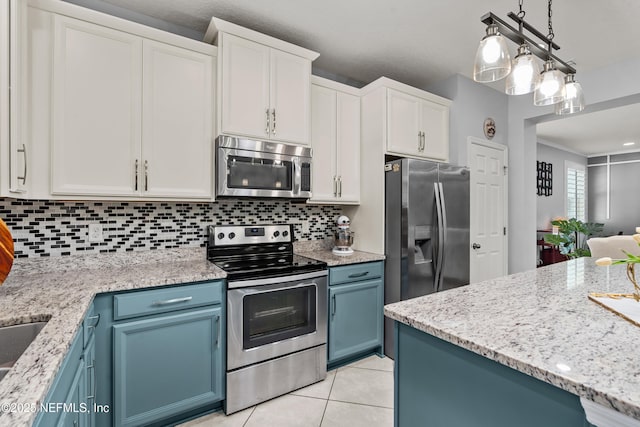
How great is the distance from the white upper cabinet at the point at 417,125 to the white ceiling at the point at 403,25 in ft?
1.15

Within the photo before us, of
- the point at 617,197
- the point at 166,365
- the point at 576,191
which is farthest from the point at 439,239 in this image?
the point at 617,197

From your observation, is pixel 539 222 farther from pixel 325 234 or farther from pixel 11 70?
pixel 11 70

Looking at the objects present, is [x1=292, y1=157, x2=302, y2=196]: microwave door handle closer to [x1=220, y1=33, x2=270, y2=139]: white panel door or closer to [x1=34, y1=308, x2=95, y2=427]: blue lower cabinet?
[x1=220, y1=33, x2=270, y2=139]: white panel door

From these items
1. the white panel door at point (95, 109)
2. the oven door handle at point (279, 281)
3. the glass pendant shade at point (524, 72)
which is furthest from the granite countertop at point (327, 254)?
the glass pendant shade at point (524, 72)

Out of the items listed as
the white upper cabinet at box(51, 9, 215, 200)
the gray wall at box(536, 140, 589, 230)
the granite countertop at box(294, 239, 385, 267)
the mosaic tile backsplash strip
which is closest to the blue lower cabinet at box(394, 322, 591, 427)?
the granite countertop at box(294, 239, 385, 267)

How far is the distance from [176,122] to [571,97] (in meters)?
2.30

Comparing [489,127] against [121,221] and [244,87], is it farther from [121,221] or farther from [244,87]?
[121,221]

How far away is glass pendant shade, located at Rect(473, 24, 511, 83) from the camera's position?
4.31 ft

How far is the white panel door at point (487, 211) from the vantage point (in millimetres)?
3273

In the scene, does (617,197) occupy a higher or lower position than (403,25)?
lower

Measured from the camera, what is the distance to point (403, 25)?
7.79 ft

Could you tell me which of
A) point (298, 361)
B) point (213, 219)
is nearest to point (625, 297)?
point (298, 361)

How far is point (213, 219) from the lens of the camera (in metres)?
2.45

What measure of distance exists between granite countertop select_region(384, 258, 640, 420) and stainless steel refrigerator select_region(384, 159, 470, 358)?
1043 mm
